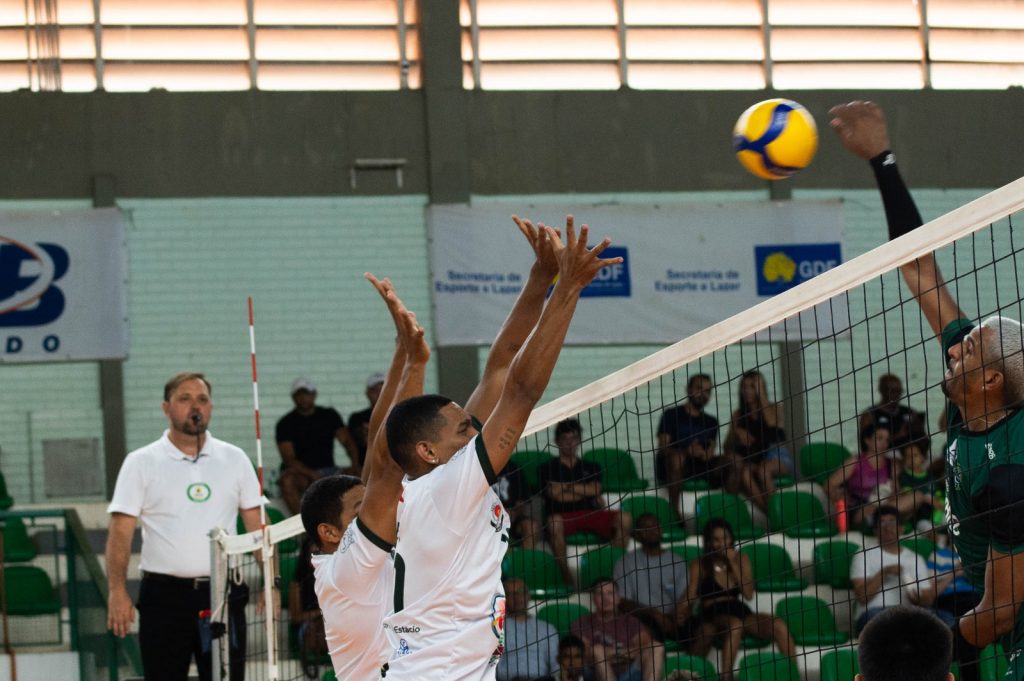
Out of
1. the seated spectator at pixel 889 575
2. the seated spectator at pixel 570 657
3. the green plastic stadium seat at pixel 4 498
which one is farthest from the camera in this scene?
the green plastic stadium seat at pixel 4 498

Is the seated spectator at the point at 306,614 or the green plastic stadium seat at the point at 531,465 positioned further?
the green plastic stadium seat at the point at 531,465

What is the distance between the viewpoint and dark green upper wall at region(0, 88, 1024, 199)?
13.8 meters

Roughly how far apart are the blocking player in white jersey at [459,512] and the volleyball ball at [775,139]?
2.59 meters

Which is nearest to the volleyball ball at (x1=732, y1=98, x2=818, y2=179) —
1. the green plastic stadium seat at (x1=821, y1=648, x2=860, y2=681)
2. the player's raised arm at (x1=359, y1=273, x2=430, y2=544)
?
the player's raised arm at (x1=359, y1=273, x2=430, y2=544)

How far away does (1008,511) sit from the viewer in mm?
4359

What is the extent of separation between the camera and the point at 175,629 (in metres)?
7.85

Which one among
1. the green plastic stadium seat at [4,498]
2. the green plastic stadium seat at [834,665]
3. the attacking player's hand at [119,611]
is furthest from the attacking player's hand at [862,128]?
the green plastic stadium seat at [4,498]

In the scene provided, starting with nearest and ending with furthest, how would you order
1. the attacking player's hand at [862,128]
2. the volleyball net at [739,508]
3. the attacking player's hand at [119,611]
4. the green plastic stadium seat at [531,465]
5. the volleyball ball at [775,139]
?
the attacking player's hand at [862,128] < the volleyball net at [739,508] < the volleyball ball at [775,139] < the attacking player's hand at [119,611] < the green plastic stadium seat at [531,465]

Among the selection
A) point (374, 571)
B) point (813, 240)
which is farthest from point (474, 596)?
point (813, 240)

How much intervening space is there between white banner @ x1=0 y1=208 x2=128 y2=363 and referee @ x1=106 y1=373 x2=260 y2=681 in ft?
18.2

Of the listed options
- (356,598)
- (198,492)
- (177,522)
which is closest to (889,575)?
(198,492)

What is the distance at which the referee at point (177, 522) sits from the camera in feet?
25.6

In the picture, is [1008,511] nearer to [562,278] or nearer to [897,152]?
[562,278]

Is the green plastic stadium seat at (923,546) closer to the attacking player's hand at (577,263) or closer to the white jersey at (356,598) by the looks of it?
the white jersey at (356,598)
